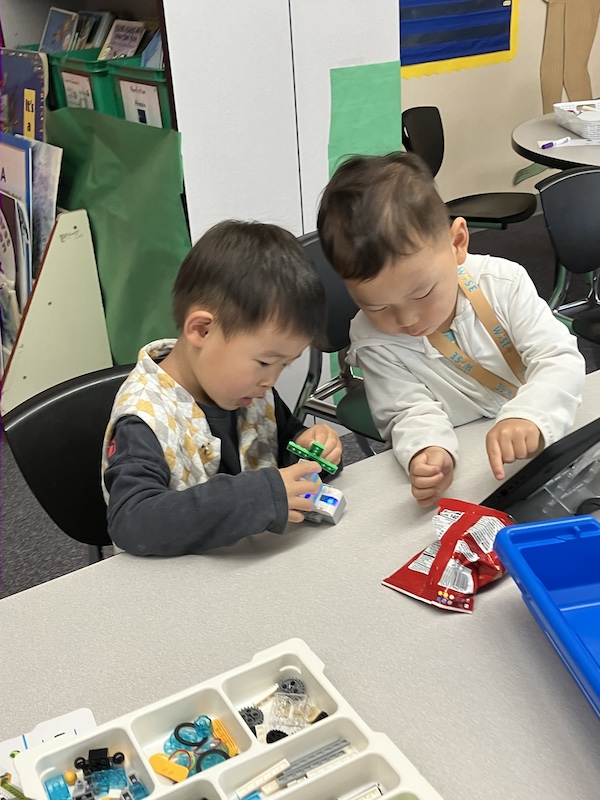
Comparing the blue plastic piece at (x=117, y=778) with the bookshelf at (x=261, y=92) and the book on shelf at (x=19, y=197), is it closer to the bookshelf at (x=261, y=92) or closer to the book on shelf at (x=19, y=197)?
the bookshelf at (x=261, y=92)

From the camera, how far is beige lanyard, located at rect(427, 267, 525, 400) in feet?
3.67

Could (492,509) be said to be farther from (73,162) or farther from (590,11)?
(590,11)

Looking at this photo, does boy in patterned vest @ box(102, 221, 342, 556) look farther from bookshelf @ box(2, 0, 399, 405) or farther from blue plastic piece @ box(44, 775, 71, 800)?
bookshelf @ box(2, 0, 399, 405)

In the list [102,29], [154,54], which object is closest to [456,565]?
[154,54]

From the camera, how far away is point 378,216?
37.3 inches

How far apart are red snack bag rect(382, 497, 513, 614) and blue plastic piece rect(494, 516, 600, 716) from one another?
0.15 ft

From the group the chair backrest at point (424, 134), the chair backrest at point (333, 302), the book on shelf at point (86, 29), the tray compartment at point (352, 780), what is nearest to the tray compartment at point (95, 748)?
the tray compartment at point (352, 780)

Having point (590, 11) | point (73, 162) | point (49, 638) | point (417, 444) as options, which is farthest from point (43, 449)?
point (590, 11)

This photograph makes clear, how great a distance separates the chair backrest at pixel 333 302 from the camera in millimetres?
1359

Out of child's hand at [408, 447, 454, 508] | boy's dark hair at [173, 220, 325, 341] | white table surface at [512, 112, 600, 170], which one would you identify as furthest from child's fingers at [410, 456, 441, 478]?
white table surface at [512, 112, 600, 170]

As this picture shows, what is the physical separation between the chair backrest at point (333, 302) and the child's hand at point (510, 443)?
20.2 inches

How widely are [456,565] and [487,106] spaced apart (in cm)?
365

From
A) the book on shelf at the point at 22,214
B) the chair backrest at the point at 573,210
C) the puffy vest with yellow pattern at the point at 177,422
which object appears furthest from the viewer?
the book on shelf at the point at 22,214

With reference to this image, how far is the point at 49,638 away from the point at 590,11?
14.1 feet
